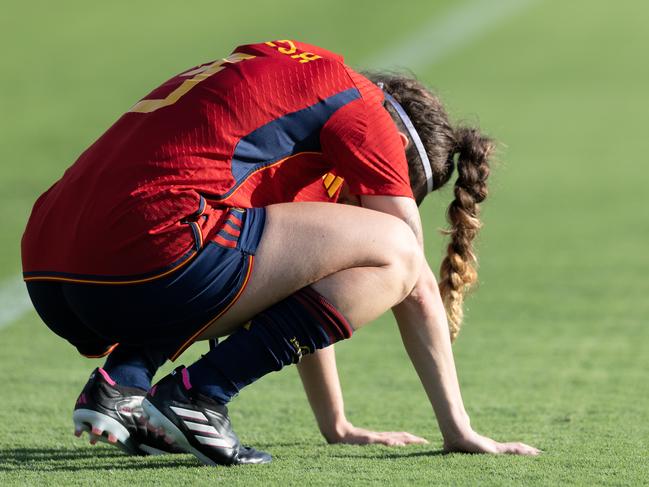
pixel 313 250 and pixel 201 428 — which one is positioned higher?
pixel 313 250

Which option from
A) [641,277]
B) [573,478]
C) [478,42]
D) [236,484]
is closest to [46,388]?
[236,484]

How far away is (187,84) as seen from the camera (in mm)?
3176

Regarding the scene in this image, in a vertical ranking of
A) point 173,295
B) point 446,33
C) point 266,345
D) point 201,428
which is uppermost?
point 173,295

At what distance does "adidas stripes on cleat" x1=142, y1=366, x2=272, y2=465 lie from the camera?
2994 millimetres

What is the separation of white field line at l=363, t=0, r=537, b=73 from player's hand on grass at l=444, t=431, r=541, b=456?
9.53m

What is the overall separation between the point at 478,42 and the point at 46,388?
11.6 meters

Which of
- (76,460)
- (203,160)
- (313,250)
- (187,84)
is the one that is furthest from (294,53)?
(76,460)

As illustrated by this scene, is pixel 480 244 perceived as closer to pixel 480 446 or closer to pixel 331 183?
pixel 331 183

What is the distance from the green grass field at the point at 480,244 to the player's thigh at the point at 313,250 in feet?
1.37

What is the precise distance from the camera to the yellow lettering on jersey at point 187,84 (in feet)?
10.3

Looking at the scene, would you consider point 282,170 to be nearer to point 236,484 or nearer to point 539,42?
point 236,484

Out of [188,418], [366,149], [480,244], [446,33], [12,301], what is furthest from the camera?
[446,33]

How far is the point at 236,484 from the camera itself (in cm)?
288

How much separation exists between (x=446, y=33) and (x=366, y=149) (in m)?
12.8
